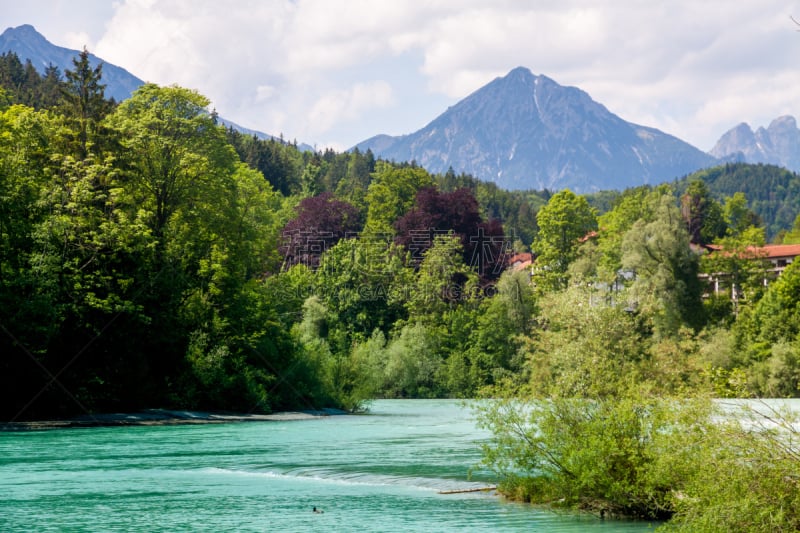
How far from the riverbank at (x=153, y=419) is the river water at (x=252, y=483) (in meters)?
2.17

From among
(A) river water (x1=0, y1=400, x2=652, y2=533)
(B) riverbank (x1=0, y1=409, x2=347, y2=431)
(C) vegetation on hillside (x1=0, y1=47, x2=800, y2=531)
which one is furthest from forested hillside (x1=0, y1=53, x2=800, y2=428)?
(A) river water (x1=0, y1=400, x2=652, y2=533)

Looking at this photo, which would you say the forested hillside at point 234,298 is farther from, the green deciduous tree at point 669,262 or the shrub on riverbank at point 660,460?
the shrub on riverbank at point 660,460

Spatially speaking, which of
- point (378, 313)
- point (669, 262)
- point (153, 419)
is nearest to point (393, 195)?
point (378, 313)

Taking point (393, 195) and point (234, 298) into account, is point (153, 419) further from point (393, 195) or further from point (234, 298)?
point (393, 195)

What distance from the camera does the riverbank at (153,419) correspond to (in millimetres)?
44844

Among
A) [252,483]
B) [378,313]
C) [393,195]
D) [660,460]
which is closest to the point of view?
[660,460]

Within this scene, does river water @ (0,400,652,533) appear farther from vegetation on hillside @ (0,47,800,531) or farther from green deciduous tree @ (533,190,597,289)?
green deciduous tree @ (533,190,597,289)

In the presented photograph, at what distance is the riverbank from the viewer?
4484cm

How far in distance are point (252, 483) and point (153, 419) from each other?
2542 cm

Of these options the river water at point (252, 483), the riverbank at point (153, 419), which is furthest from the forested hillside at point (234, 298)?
the river water at point (252, 483)

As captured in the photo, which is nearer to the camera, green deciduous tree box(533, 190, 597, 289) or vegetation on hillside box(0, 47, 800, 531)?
vegetation on hillside box(0, 47, 800, 531)

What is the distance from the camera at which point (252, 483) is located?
26.3 meters

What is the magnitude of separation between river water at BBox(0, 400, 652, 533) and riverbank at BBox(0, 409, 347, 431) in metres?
2.17

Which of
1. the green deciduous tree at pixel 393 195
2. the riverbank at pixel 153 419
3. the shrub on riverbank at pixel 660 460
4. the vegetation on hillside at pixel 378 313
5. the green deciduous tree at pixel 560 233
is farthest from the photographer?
the green deciduous tree at pixel 393 195
